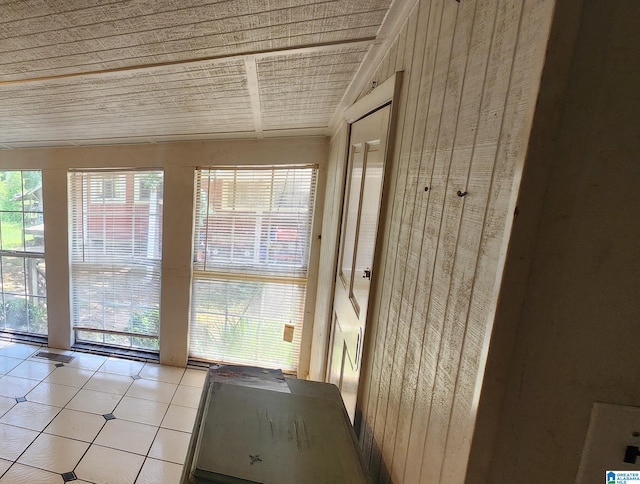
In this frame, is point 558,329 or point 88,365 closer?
point 558,329

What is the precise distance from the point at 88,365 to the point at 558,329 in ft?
12.7

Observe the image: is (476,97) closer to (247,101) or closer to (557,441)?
(557,441)

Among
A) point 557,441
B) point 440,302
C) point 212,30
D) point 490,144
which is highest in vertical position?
point 212,30

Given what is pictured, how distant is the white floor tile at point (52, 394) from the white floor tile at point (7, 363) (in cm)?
55

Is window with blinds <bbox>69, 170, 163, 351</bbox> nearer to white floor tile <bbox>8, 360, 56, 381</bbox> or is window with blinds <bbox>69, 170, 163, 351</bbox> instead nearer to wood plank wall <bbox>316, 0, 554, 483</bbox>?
white floor tile <bbox>8, 360, 56, 381</bbox>

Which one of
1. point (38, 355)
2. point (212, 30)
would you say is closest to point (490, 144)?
point (212, 30)

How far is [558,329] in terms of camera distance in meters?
0.41

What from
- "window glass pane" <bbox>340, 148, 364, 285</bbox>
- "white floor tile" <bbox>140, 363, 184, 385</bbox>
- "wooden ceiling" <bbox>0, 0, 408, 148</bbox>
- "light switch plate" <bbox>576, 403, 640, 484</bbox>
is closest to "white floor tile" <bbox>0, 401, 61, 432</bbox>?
"white floor tile" <bbox>140, 363, 184, 385</bbox>

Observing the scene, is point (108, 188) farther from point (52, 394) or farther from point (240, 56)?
point (240, 56)

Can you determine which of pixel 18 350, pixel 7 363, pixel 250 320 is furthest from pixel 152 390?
pixel 18 350

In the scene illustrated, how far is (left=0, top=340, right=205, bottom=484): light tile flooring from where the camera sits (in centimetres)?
174

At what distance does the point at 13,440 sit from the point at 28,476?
425 mm

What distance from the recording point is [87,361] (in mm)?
2869

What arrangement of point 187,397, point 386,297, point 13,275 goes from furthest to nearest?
point 13,275, point 187,397, point 386,297
